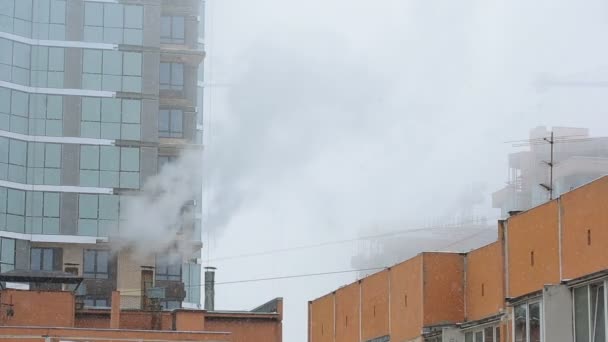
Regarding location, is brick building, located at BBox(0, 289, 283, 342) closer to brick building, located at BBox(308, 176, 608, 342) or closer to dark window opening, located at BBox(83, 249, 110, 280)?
brick building, located at BBox(308, 176, 608, 342)

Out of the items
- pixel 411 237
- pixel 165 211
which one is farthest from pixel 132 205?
pixel 411 237

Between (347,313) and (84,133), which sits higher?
(84,133)

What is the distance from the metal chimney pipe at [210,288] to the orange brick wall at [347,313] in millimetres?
19539

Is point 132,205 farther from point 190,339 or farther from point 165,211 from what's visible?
point 190,339

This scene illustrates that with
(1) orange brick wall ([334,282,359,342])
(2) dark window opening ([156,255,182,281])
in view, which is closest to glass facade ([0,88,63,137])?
(2) dark window opening ([156,255,182,281])

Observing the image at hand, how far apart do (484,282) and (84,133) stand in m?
54.1

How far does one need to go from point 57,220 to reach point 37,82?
8948 mm

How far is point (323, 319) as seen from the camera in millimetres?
53625

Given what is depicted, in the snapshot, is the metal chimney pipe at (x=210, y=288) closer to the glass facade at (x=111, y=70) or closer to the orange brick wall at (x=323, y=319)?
the orange brick wall at (x=323, y=319)

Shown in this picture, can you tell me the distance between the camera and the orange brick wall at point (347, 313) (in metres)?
48.3

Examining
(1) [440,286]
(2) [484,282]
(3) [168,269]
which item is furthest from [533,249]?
(3) [168,269]

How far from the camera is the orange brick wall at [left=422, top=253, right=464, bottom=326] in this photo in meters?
40.4

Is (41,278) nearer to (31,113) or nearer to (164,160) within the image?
(31,113)

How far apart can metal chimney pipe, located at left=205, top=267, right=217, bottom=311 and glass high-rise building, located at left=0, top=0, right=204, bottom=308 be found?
47.7ft
